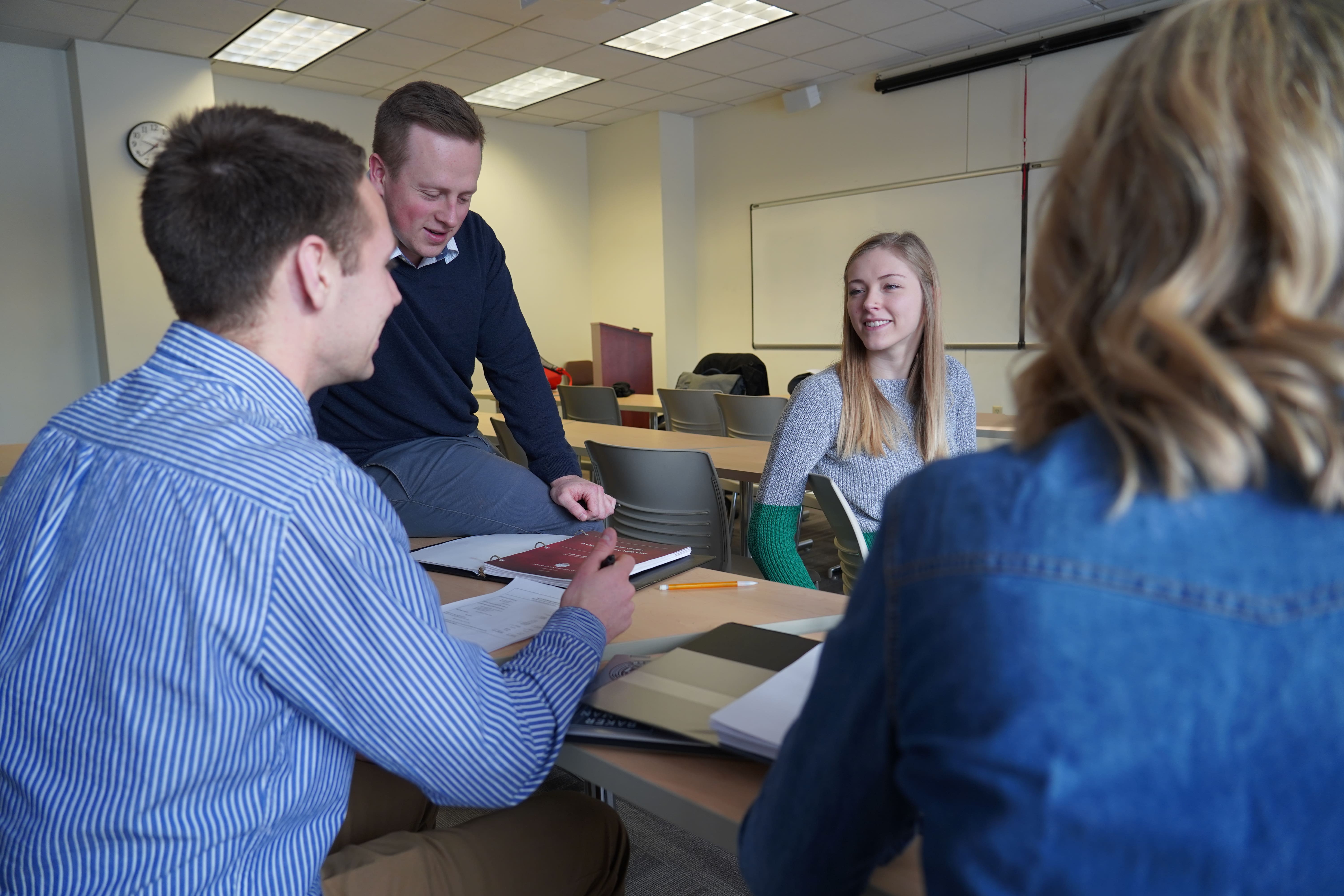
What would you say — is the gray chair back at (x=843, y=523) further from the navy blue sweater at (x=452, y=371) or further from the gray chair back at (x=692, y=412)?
the gray chair back at (x=692, y=412)

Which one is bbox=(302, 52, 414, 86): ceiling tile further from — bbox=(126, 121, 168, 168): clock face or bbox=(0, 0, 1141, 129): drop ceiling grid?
bbox=(126, 121, 168, 168): clock face

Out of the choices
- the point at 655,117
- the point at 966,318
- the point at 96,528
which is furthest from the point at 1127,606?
the point at 655,117

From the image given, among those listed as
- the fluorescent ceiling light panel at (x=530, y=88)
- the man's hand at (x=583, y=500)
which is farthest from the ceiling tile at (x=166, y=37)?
the man's hand at (x=583, y=500)

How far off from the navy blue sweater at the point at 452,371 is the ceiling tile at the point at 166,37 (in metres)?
4.64

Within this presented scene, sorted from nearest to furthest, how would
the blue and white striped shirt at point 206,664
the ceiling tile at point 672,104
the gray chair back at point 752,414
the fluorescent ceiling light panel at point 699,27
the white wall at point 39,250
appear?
the blue and white striped shirt at point 206,664, the gray chair back at point 752,414, the fluorescent ceiling light panel at point 699,27, the white wall at point 39,250, the ceiling tile at point 672,104

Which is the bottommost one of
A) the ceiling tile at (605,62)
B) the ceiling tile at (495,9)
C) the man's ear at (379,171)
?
the man's ear at (379,171)

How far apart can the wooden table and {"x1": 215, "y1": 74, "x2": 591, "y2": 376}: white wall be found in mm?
6599

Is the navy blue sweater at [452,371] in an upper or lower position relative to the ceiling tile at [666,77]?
lower

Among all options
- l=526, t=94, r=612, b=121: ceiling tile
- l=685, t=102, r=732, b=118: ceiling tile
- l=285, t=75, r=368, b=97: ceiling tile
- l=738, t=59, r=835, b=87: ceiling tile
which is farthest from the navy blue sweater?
l=685, t=102, r=732, b=118: ceiling tile

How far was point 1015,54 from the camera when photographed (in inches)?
223

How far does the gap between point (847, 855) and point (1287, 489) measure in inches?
14.0

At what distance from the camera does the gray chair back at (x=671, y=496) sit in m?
2.50

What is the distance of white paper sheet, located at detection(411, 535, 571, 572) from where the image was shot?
148 centimetres

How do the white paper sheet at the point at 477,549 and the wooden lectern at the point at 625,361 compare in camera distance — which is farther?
the wooden lectern at the point at 625,361
